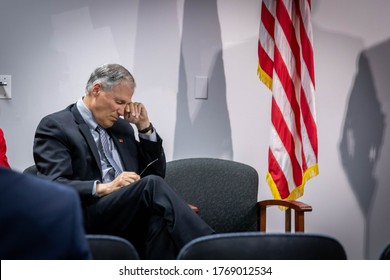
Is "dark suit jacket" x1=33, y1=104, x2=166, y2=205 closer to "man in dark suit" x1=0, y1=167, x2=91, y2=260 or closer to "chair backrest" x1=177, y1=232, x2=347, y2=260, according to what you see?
"chair backrest" x1=177, y1=232, x2=347, y2=260

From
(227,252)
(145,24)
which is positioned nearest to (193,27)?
(145,24)

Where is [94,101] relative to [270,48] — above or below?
below

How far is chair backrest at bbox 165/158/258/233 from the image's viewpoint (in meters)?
2.98

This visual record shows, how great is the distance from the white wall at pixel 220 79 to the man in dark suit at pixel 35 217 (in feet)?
8.04

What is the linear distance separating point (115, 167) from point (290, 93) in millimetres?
1037

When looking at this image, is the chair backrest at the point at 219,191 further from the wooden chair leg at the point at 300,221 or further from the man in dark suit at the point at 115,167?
the wooden chair leg at the point at 300,221

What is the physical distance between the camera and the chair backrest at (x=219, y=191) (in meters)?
2.98

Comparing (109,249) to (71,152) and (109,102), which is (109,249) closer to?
(71,152)

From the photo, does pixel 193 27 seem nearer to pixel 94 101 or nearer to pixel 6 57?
pixel 94 101

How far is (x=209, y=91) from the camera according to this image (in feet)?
10.4

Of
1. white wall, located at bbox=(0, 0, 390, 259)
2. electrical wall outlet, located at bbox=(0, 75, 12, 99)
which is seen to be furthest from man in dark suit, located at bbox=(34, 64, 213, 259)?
electrical wall outlet, located at bbox=(0, 75, 12, 99)

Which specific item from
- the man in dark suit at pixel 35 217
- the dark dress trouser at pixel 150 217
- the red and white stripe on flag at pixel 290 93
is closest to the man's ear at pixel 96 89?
the dark dress trouser at pixel 150 217

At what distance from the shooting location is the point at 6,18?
296cm
